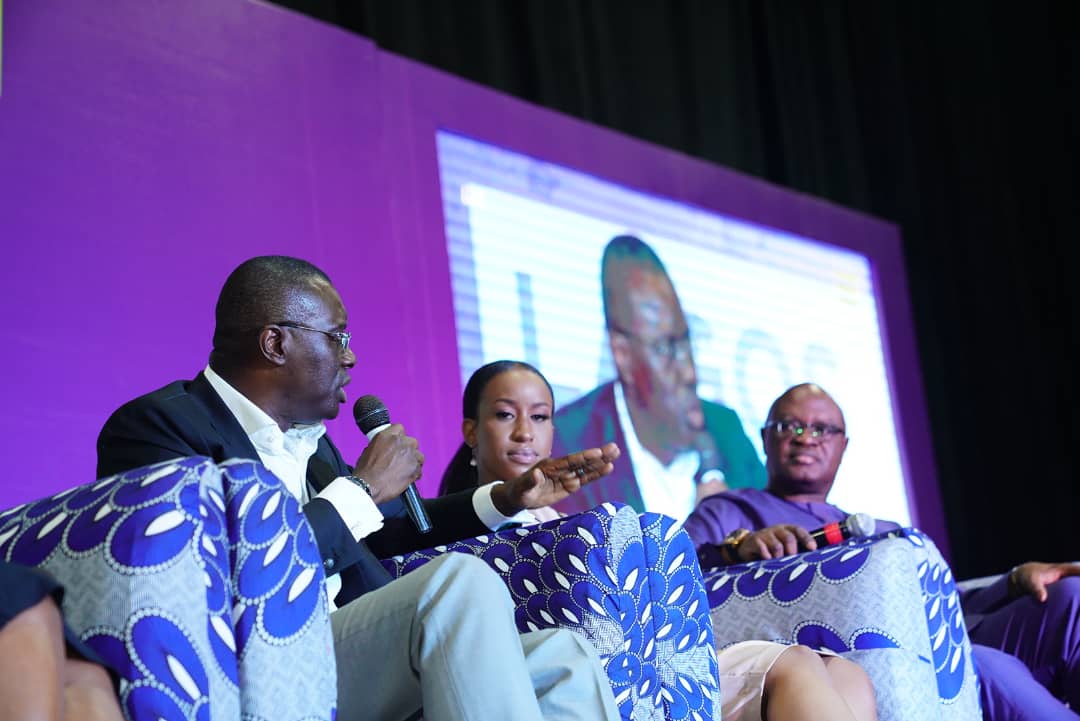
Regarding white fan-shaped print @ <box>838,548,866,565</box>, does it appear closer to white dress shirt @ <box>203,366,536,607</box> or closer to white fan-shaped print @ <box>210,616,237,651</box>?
white dress shirt @ <box>203,366,536,607</box>

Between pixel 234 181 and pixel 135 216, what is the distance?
0.28 meters

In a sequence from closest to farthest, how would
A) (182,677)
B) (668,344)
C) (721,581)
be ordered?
(182,677), (721,581), (668,344)

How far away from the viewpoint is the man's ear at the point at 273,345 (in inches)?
87.0

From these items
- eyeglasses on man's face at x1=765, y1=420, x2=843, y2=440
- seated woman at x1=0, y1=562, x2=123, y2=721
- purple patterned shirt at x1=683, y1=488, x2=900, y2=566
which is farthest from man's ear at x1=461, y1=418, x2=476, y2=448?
seated woman at x1=0, y1=562, x2=123, y2=721

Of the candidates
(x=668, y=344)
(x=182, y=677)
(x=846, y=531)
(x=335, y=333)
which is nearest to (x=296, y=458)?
(x=335, y=333)

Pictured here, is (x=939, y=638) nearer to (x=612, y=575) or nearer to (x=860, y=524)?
(x=860, y=524)

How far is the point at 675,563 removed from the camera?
196cm

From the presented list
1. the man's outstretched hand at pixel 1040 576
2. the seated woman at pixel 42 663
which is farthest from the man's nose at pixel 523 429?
the seated woman at pixel 42 663

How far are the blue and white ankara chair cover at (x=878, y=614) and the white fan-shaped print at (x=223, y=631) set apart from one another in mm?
1152

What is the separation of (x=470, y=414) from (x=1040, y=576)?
52.3 inches

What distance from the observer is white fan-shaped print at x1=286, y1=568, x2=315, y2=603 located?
1.46m

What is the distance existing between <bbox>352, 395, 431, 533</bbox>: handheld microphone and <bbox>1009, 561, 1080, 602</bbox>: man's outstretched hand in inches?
55.6

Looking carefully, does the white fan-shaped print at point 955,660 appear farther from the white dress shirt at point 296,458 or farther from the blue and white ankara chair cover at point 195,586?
the blue and white ankara chair cover at point 195,586

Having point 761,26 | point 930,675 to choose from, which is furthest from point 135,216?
point 761,26
